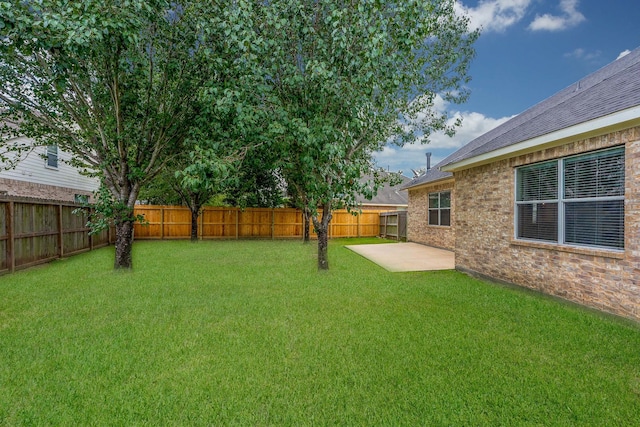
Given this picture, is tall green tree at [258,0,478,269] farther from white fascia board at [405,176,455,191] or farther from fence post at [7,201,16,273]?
fence post at [7,201,16,273]

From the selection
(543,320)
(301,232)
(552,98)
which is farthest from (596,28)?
(301,232)

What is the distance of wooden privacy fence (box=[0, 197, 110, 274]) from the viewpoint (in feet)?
23.2

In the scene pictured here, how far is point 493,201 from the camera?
22.6 ft

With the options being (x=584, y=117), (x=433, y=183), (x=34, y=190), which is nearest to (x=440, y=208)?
(x=433, y=183)

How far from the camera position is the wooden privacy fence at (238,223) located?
627 inches

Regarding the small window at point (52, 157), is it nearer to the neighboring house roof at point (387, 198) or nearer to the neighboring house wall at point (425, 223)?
the neighboring house wall at point (425, 223)

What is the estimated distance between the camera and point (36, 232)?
8109 millimetres

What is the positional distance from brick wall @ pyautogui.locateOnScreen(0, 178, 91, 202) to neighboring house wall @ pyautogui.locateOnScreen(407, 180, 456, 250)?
1263cm

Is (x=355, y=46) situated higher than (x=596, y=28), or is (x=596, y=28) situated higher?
(x=596, y=28)

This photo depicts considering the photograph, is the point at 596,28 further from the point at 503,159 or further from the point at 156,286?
the point at 156,286

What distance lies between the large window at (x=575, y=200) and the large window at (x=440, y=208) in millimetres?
5943

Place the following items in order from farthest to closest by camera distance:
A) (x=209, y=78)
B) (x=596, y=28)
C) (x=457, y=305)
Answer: (x=596, y=28), (x=209, y=78), (x=457, y=305)

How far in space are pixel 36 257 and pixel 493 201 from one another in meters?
11.4

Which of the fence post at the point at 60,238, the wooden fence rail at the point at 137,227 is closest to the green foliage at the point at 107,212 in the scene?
the wooden fence rail at the point at 137,227
